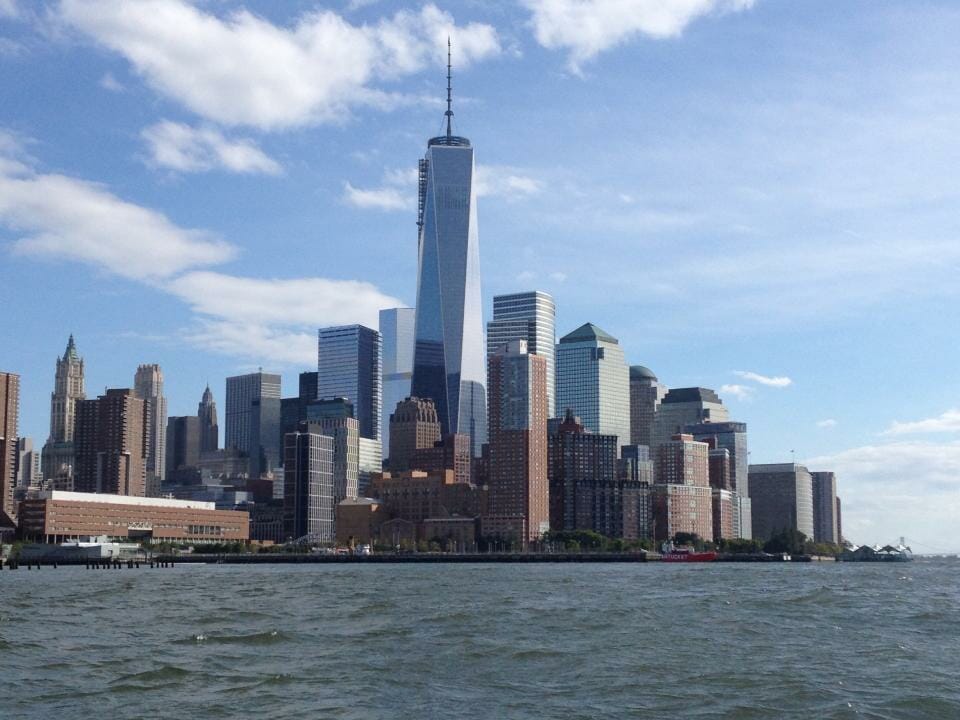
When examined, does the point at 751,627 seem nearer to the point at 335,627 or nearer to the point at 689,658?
the point at 689,658

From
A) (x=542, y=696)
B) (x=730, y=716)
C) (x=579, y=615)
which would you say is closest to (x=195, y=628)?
(x=579, y=615)

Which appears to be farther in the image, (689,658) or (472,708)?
(689,658)

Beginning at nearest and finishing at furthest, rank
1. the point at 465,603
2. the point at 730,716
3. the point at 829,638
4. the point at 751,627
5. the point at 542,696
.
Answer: the point at 730,716, the point at 542,696, the point at 829,638, the point at 751,627, the point at 465,603

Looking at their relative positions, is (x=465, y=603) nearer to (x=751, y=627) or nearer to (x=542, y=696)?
(x=751, y=627)

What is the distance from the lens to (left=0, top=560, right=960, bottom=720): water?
5109 centimetres

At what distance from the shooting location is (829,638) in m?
79.1

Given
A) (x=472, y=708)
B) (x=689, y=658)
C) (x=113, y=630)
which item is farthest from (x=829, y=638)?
(x=113, y=630)

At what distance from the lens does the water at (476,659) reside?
5109 centimetres

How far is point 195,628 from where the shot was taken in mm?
82250

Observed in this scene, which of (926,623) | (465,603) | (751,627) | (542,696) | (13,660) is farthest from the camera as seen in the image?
(465,603)

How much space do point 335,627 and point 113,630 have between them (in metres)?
14.2

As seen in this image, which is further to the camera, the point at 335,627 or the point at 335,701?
the point at 335,627

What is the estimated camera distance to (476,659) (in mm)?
65000

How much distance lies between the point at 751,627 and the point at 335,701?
4199 cm
